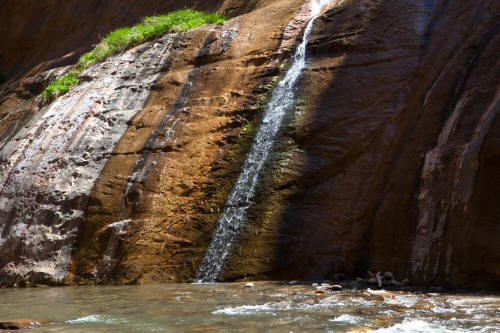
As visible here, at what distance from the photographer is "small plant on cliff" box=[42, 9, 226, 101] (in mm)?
12953

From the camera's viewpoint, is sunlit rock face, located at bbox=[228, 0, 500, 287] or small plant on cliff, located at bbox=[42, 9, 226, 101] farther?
small plant on cliff, located at bbox=[42, 9, 226, 101]

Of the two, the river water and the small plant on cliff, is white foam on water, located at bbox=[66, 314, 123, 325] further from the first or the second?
the small plant on cliff

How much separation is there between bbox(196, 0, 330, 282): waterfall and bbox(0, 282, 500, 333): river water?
43.1 inches

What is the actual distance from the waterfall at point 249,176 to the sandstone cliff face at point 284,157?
0.17m

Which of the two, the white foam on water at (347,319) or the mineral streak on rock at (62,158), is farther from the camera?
the mineral streak on rock at (62,158)

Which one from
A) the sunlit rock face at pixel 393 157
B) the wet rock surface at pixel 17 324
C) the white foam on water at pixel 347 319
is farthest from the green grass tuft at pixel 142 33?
the white foam on water at pixel 347 319

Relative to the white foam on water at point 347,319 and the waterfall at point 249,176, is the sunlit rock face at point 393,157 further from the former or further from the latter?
the white foam on water at point 347,319

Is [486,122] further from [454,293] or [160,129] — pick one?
[160,129]

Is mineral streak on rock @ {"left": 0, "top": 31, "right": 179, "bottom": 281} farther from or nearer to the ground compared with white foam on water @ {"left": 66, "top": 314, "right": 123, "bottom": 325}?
farther from the ground

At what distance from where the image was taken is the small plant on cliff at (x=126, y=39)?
13.0m

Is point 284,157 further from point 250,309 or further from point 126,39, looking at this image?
point 126,39

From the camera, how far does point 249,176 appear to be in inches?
324

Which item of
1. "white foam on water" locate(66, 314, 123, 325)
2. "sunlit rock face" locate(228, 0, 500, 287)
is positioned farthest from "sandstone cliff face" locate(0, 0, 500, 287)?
"white foam on water" locate(66, 314, 123, 325)

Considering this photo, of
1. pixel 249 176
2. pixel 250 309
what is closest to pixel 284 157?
pixel 249 176
